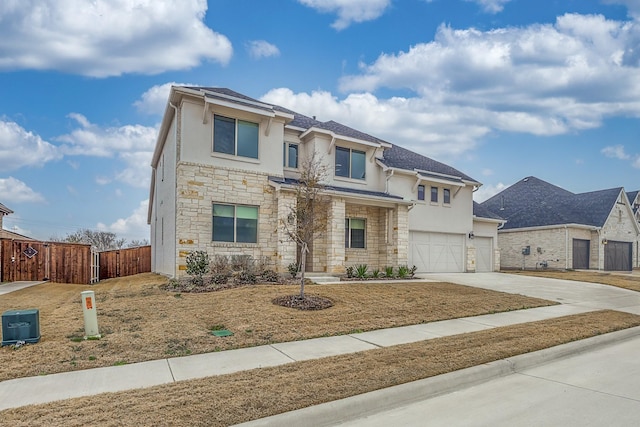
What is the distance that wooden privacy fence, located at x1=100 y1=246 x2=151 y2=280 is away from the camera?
21.8 m

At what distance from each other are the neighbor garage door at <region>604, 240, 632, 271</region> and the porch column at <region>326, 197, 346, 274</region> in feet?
77.6

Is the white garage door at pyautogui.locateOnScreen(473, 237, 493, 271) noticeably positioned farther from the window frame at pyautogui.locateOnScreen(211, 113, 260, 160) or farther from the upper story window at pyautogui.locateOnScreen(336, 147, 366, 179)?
the window frame at pyautogui.locateOnScreen(211, 113, 260, 160)

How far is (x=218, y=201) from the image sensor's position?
48.5 feet

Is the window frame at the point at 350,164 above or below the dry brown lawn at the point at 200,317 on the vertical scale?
above

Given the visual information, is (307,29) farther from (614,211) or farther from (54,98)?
(614,211)

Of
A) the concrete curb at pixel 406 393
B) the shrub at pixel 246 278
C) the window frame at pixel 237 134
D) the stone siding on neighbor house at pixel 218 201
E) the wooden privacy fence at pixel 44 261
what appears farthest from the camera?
the wooden privacy fence at pixel 44 261

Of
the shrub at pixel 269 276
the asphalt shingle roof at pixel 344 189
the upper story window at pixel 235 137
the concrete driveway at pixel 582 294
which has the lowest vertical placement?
the concrete driveway at pixel 582 294

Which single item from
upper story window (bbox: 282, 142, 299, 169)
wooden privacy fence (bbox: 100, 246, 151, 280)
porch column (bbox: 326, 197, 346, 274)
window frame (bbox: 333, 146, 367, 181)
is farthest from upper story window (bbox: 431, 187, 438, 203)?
wooden privacy fence (bbox: 100, 246, 151, 280)

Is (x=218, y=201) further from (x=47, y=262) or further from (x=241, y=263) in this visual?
(x=47, y=262)

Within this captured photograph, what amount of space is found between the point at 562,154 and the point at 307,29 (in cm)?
1558

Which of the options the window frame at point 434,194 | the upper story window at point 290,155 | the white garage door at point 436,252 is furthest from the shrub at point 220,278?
the window frame at point 434,194

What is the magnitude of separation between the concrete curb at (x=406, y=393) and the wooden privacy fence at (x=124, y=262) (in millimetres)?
21243

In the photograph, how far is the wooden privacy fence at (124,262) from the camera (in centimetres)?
2180

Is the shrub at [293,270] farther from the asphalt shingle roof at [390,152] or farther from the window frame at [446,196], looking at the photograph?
the window frame at [446,196]
